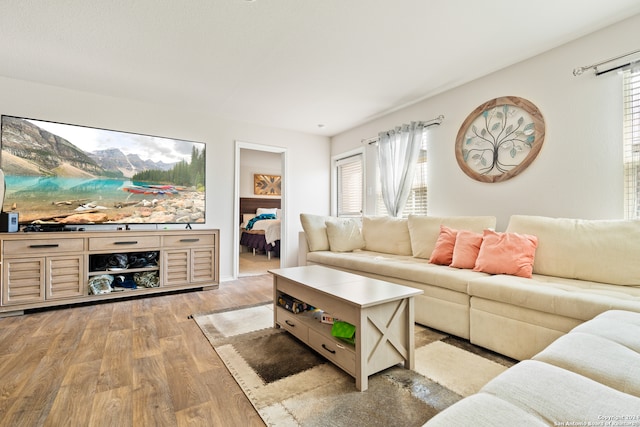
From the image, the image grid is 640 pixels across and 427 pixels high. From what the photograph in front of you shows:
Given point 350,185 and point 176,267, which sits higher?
point 350,185

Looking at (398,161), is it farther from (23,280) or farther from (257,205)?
(257,205)

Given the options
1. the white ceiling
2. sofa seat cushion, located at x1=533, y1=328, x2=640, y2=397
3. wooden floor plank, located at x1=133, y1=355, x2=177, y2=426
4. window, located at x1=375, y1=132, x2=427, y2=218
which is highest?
the white ceiling

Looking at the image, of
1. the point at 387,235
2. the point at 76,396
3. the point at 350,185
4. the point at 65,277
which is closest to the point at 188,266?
the point at 65,277

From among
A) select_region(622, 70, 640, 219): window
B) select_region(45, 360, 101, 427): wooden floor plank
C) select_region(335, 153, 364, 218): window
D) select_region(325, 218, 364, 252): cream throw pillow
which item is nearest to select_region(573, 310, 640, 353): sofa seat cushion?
select_region(622, 70, 640, 219): window

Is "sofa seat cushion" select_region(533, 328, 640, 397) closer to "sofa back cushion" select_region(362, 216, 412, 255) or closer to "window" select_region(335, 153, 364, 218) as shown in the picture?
"sofa back cushion" select_region(362, 216, 412, 255)

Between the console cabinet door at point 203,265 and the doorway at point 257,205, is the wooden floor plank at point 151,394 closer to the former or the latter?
the console cabinet door at point 203,265

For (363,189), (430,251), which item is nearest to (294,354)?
(430,251)

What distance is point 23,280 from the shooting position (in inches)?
113

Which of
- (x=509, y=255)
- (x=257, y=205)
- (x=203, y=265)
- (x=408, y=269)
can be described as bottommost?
(x=203, y=265)

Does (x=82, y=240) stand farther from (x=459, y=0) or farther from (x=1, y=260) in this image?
(x=459, y=0)

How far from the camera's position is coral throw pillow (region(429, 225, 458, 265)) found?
281cm

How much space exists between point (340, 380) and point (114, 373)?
1377mm

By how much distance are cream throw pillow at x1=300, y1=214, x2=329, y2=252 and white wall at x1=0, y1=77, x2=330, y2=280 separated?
93cm

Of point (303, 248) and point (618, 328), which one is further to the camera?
point (303, 248)
